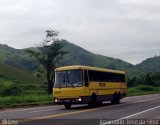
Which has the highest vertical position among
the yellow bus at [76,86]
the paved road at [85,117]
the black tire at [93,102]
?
the yellow bus at [76,86]

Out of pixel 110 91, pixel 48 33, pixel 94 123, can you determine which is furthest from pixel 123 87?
pixel 48 33

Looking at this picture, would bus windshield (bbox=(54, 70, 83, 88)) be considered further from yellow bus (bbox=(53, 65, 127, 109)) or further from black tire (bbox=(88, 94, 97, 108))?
black tire (bbox=(88, 94, 97, 108))

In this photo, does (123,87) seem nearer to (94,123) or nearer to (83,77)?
(83,77)

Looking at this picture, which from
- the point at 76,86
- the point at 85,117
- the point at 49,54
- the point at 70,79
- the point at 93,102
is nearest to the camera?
the point at 85,117

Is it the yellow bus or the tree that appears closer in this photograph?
the yellow bus

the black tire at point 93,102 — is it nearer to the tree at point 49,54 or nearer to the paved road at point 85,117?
the paved road at point 85,117

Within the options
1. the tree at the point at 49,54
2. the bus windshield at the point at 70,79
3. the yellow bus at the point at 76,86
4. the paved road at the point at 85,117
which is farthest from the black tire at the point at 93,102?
the tree at the point at 49,54

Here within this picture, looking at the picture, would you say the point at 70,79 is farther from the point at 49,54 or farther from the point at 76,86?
the point at 49,54

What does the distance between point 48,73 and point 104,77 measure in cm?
3721

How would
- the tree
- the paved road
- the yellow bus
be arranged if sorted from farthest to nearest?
the tree → the yellow bus → the paved road

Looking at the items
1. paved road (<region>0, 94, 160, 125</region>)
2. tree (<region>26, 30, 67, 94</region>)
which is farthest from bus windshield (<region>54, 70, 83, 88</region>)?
tree (<region>26, 30, 67, 94</region>)

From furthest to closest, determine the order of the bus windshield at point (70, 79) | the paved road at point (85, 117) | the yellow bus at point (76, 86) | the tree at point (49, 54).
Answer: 1. the tree at point (49, 54)
2. the bus windshield at point (70, 79)
3. the yellow bus at point (76, 86)
4. the paved road at point (85, 117)

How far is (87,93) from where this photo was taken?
2831 centimetres

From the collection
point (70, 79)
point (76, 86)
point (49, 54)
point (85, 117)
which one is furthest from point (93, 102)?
point (49, 54)
